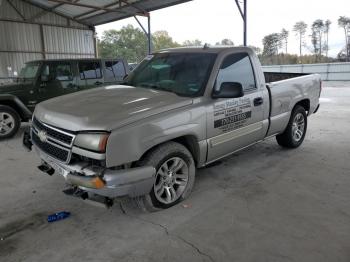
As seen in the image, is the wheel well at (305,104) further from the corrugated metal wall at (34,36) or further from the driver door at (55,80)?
the corrugated metal wall at (34,36)

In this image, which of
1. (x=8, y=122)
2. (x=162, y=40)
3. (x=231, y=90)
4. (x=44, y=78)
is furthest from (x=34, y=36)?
(x=162, y=40)

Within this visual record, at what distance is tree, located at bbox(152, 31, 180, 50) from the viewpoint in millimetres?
74438

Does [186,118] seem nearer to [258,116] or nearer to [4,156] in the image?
[258,116]

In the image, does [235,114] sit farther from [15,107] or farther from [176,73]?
[15,107]

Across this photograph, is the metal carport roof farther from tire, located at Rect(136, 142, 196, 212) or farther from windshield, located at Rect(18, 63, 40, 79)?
tire, located at Rect(136, 142, 196, 212)

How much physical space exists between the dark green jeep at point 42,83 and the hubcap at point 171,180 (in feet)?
16.9

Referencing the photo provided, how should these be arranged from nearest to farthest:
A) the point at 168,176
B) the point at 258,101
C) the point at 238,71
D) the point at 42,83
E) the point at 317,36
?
the point at 168,176, the point at 238,71, the point at 258,101, the point at 42,83, the point at 317,36

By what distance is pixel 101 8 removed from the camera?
1498cm

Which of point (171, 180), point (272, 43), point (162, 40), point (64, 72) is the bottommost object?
point (171, 180)

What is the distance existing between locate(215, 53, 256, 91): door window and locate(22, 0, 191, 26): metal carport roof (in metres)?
9.55

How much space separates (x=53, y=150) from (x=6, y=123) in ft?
15.2

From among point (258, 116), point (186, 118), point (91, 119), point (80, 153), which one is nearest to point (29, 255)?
point (80, 153)

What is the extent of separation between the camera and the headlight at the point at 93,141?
2.87m

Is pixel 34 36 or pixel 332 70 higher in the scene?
pixel 34 36
